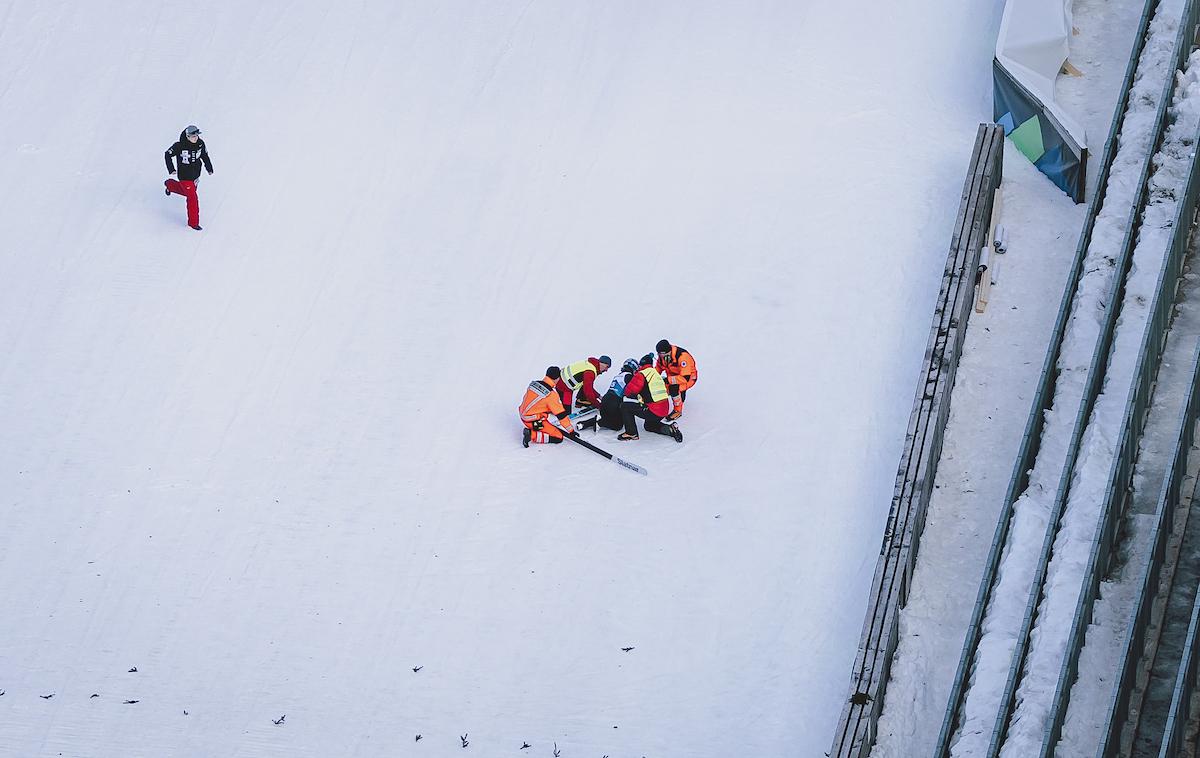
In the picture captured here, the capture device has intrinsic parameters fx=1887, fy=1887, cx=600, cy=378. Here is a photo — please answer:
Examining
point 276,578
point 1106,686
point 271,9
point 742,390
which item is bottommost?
point 276,578

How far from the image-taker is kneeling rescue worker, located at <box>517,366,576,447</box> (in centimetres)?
1511

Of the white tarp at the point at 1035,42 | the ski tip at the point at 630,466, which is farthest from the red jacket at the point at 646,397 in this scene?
the white tarp at the point at 1035,42

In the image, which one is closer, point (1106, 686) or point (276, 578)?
point (1106, 686)

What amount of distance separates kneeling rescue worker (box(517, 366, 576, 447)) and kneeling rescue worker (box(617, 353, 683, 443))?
466mm

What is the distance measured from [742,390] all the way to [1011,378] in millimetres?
2192

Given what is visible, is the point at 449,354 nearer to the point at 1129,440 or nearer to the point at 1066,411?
the point at 1066,411

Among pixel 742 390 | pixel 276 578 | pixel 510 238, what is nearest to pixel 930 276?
pixel 742 390

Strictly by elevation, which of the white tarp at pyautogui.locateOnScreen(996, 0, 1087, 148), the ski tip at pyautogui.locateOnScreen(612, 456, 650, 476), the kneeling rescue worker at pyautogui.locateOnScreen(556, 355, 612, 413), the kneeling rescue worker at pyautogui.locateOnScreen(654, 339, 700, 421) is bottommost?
the ski tip at pyautogui.locateOnScreen(612, 456, 650, 476)

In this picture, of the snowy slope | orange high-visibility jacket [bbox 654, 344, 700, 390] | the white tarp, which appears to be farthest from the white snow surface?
orange high-visibility jacket [bbox 654, 344, 700, 390]

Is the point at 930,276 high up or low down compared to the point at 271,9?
down

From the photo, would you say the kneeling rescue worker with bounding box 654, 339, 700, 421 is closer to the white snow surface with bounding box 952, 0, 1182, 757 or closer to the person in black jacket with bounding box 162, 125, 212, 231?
the white snow surface with bounding box 952, 0, 1182, 757

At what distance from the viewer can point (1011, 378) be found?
15156mm

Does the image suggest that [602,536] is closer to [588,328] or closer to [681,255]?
[588,328]

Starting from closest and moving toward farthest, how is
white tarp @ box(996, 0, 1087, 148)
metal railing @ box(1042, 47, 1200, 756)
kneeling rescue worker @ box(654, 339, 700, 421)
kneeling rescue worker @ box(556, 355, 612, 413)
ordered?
metal railing @ box(1042, 47, 1200, 756) → kneeling rescue worker @ box(654, 339, 700, 421) → kneeling rescue worker @ box(556, 355, 612, 413) → white tarp @ box(996, 0, 1087, 148)
